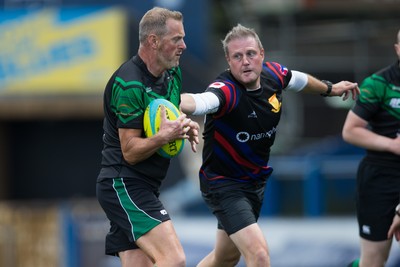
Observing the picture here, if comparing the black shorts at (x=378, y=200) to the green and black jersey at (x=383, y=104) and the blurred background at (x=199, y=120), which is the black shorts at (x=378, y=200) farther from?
the blurred background at (x=199, y=120)

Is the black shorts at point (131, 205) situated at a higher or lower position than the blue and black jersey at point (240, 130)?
lower

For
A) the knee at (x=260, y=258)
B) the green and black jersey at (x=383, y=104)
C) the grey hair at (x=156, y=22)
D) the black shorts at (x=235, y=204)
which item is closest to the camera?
the grey hair at (x=156, y=22)

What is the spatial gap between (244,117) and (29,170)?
1599cm

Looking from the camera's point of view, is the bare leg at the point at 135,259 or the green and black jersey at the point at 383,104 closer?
the bare leg at the point at 135,259

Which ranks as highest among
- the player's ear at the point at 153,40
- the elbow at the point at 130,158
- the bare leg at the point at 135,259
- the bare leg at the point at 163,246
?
the player's ear at the point at 153,40

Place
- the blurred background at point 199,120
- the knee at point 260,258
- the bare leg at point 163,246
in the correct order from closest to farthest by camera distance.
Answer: the bare leg at point 163,246, the knee at point 260,258, the blurred background at point 199,120

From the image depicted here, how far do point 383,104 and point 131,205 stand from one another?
251 centimetres

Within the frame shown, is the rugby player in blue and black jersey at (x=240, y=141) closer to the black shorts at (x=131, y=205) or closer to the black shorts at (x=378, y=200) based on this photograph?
the black shorts at (x=131, y=205)

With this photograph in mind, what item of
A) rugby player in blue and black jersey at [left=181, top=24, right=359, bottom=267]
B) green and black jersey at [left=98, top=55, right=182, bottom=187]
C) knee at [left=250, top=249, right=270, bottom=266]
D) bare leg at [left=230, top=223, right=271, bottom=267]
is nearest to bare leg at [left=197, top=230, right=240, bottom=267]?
rugby player in blue and black jersey at [left=181, top=24, right=359, bottom=267]

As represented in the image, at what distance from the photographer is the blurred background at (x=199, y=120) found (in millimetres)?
A: 13523

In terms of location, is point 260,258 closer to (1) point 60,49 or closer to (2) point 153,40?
(2) point 153,40

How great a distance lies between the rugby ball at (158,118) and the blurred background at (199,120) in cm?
523

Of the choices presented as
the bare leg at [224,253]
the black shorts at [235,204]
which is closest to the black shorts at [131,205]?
the black shorts at [235,204]

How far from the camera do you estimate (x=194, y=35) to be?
70.6ft
